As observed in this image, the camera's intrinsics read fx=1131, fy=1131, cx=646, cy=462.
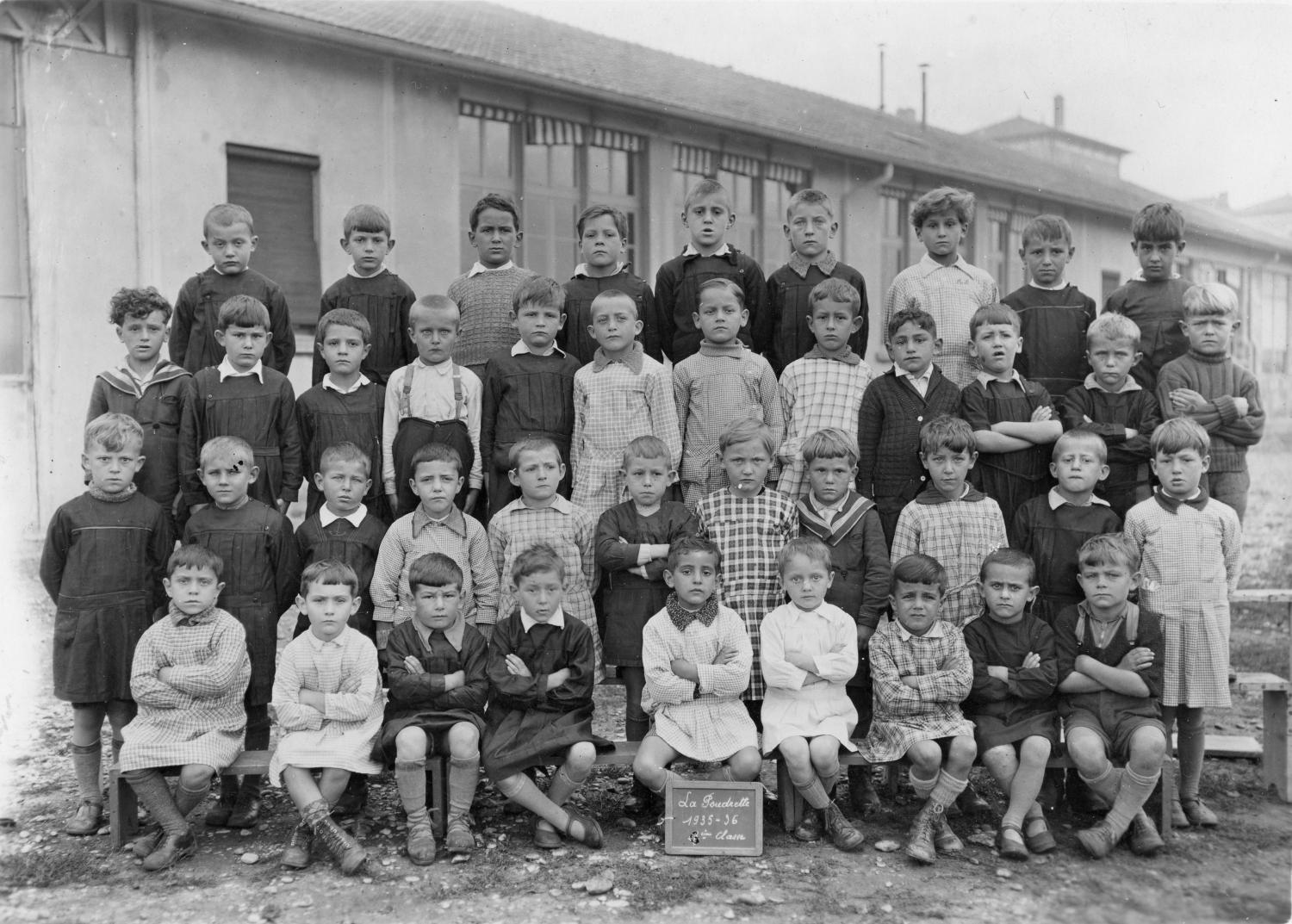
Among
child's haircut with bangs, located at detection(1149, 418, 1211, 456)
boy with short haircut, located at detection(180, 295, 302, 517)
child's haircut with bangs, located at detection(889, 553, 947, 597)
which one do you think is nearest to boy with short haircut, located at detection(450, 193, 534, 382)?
boy with short haircut, located at detection(180, 295, 302, 517)

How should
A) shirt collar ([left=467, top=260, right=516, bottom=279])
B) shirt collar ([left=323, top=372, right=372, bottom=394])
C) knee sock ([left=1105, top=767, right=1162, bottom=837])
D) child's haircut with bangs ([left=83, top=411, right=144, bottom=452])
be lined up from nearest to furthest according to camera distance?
knee sock ([left=1105, top=767, right=1162, bottom=837])
child's haircut with bangs ([left=83, top=411, right=144, bottom=452])
shirt collar ([left=323, top=372, right=372, bottom=394])
shirt collar ([left=467, top=260, right=516, bottom=279])

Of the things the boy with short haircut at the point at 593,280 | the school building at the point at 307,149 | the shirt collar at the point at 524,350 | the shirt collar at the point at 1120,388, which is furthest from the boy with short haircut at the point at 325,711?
the school building at the point at 307,149

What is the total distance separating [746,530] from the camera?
15.4 feet

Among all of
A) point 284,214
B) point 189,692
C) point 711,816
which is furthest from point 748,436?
point 284,214

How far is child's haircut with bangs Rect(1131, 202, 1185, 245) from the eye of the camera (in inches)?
211

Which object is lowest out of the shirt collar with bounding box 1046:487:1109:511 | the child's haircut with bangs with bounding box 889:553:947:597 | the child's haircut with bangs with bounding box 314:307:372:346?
the child's haircut with bangs with bounding box 889:553:947:597

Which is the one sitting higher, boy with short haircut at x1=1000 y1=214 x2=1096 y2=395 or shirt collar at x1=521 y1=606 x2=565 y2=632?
boy with short haircut at x1=1000 y1=214 x2=1096 y2=395

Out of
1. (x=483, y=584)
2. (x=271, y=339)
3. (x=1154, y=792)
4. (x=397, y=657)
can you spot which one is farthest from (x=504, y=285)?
(x=1154, y=792)

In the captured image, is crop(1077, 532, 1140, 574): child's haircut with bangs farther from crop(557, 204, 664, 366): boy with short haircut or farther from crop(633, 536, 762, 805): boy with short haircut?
crop(557, 204, 664, 366): boy with short haircut

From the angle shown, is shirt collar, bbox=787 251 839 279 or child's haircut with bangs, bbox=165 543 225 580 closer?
child's haircut with bangs, bbox=165 543 225 580

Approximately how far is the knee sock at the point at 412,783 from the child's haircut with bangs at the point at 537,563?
2.54ft

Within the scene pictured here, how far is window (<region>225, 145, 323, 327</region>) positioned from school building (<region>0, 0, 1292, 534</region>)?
0.06ft

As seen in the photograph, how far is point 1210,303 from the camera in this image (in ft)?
16.8

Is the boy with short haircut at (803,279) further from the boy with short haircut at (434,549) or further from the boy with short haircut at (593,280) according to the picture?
the boy with short haircut at (434,549)
